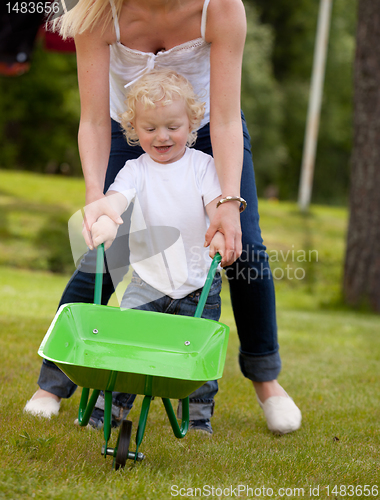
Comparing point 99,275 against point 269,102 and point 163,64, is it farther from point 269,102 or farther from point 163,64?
point 269,102

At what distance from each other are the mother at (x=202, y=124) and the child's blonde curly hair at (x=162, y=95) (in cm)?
6

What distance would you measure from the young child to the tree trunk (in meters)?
4.27

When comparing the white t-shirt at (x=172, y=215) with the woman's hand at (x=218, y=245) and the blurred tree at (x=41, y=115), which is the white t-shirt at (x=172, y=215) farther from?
the blurred tree at (x=41, y=115)

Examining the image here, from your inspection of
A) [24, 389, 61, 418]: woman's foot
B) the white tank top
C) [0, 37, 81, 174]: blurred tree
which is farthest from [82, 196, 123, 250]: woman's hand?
→ [0, 37, 81, 174]: blurred tree

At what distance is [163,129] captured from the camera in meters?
1.86

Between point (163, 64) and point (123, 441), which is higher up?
point (163, 64)

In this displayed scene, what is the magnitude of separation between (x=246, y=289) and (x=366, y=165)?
434 centimetres

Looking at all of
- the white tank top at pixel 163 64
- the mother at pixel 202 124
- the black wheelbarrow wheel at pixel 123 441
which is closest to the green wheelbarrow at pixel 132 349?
the black wheelbarrow wheel at pixel 123 441

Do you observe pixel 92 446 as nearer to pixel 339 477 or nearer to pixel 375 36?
pixel 339 477

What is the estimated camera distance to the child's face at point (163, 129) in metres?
1.82

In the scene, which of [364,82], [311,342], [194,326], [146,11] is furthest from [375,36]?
[194,326]

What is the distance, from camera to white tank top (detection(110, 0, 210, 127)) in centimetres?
186

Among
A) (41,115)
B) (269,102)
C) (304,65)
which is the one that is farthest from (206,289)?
(304,65)

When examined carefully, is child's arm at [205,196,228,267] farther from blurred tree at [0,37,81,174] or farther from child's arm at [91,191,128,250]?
blurred tree at [0,37,81,174]
